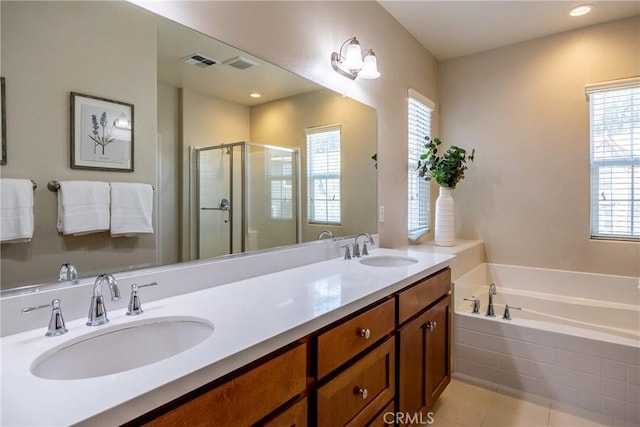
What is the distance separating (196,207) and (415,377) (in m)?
1.26

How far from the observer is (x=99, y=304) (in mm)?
937

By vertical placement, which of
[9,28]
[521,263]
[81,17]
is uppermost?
[81,17]

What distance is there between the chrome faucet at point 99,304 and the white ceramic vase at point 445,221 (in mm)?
2615

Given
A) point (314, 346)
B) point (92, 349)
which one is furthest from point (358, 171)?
point (92, 349)

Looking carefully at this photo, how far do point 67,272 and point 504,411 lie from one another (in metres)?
2.37

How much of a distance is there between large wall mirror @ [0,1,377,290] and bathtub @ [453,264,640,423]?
1.29m

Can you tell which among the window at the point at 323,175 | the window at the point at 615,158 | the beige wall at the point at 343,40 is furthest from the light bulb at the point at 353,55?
the window at the point at 615,158

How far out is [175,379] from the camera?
65 cm

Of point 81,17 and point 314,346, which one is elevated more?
point 81,17

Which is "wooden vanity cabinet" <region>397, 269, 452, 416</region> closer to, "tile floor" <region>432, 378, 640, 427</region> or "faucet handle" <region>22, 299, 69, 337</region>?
"tile floor" <region>432, 378, 640, 427</region>

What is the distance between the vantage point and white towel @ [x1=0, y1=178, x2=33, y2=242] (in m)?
0.87

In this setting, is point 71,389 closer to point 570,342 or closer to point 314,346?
point 314,346

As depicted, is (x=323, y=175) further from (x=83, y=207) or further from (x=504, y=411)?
(x=504, y=411)

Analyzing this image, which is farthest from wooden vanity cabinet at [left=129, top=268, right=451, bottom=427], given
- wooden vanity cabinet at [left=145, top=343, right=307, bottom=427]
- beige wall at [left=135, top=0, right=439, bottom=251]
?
beige wall at [left=135, top=0, right=439, bottom=251]
